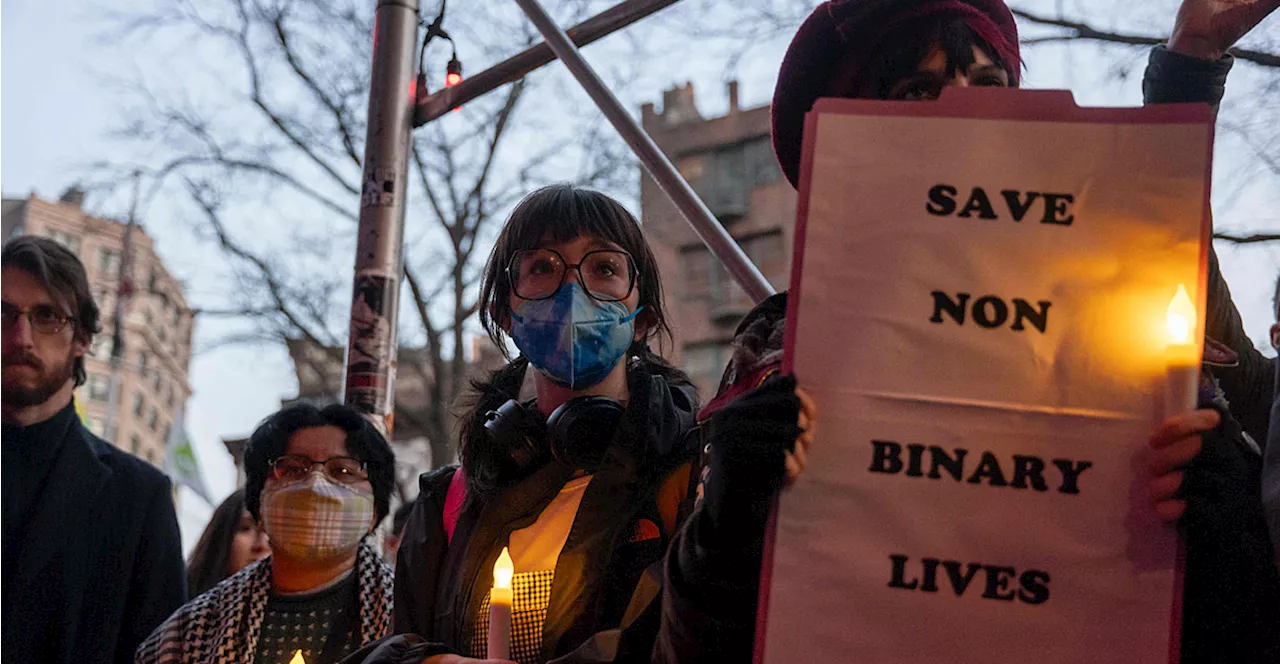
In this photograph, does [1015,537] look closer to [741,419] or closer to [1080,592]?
[1080,592]

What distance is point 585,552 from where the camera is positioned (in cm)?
209

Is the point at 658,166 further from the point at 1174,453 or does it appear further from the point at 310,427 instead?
the point at 1174,453

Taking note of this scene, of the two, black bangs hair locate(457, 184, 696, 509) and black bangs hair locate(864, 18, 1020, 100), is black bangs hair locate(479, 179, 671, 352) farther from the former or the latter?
black bangs hair locate(864, 18, 1020, 100)

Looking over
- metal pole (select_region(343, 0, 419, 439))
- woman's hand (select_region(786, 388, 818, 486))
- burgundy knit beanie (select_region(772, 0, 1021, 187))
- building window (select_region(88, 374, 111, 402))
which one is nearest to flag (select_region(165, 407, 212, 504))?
metal pole (select_region(343, 0, 419, 439))

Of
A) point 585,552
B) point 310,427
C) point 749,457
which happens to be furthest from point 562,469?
point 310,427

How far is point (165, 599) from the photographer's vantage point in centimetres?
368

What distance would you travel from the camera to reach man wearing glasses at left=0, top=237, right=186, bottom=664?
355 centimetres

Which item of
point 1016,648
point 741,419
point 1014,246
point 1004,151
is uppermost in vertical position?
point 1004,151

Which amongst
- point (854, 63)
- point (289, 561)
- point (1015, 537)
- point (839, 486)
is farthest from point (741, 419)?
point (289, 561)

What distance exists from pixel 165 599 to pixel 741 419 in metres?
2.89

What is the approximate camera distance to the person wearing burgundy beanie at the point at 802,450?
51.9 inches

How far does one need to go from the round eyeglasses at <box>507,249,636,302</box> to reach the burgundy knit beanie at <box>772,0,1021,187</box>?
1.68 ft

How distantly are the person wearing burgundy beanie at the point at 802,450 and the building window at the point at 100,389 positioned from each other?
215 feet

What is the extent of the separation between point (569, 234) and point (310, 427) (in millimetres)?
1441
